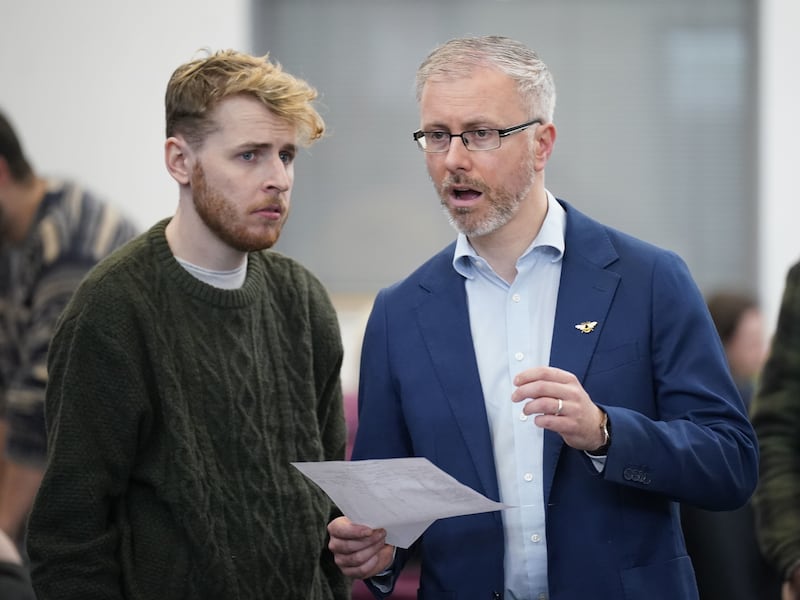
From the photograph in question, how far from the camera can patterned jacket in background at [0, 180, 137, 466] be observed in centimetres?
372

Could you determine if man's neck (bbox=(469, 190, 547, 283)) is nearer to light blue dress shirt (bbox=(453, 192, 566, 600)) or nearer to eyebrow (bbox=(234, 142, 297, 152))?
light blue dress shirt (bbox=(453, 192, 566, 600))

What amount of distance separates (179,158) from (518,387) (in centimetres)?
81

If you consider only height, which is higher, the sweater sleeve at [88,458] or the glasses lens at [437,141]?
the glasses lens at [437,141]

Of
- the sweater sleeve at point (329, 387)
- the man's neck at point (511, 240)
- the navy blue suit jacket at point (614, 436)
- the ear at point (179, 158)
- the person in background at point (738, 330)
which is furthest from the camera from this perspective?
the person in background at point (738, 330)

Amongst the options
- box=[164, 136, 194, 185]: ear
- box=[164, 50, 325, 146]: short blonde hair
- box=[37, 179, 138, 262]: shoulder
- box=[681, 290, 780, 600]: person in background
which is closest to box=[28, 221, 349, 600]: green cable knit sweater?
box=[164, 136, 194, 185]: ear

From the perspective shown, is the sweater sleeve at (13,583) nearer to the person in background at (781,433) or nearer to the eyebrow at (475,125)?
the eyebrow at (475,125)

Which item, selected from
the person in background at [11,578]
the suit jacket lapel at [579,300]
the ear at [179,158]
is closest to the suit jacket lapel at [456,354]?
the suit jacket lapel at [579,300]

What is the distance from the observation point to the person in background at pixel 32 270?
3729mm

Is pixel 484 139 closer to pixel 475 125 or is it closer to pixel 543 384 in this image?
pixel 475 125

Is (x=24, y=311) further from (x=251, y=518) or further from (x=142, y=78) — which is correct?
(x=142, y=78)

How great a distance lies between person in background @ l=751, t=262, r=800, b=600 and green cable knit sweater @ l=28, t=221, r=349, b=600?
36.0 inches

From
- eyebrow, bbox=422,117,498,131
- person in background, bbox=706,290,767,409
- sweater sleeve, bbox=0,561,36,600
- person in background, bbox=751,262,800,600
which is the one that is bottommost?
person in background, bbox=706,290,767,409

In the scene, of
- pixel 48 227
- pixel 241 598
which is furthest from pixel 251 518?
pixel 48 227

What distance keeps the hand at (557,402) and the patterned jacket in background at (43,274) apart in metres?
2.14
